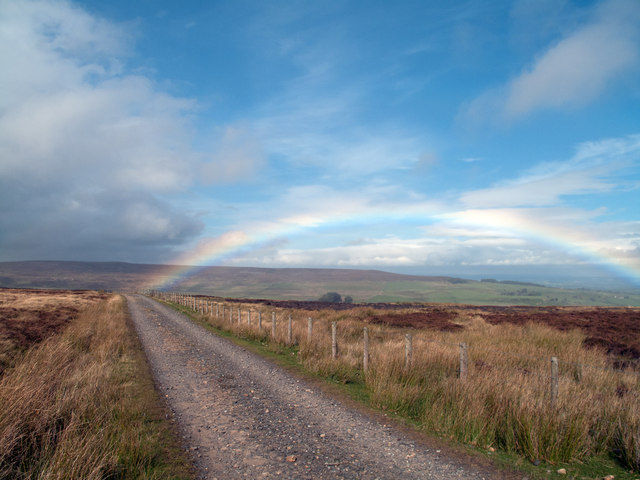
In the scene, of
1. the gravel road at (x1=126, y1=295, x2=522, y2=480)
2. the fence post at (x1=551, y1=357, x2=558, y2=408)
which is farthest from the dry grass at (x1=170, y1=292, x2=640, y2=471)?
the gravel road at (x1=126, y1=295, x2=522, y2=480)

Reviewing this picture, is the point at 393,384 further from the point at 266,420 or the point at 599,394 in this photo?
the point at 599,394

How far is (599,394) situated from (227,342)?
14.5 metres

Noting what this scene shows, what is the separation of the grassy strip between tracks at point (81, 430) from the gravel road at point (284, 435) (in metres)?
0.56

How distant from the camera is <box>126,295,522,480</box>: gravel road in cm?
553

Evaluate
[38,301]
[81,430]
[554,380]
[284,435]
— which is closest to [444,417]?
[554,380]

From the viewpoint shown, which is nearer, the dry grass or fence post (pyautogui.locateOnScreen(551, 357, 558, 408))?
the dry grass

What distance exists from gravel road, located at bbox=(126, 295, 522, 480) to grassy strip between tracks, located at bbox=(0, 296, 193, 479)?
556 millimetres

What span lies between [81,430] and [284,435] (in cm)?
332

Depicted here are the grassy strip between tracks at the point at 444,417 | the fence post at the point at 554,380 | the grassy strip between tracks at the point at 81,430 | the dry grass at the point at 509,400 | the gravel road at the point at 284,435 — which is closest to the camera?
the grassy strip between tracks at the point at 81,430

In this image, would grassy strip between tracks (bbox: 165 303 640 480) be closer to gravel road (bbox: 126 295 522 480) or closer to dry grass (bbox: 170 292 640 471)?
dry grass (bbox: 170 292 640 471)

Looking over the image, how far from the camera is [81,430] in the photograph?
19.5 feet

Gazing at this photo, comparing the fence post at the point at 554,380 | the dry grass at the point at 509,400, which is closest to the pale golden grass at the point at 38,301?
the dry grass at the point at 509,400

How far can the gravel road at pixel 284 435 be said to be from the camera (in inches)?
218

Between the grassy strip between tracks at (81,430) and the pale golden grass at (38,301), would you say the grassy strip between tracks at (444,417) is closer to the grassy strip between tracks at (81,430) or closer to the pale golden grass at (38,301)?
the grassy strip between tracks at (81,430)
